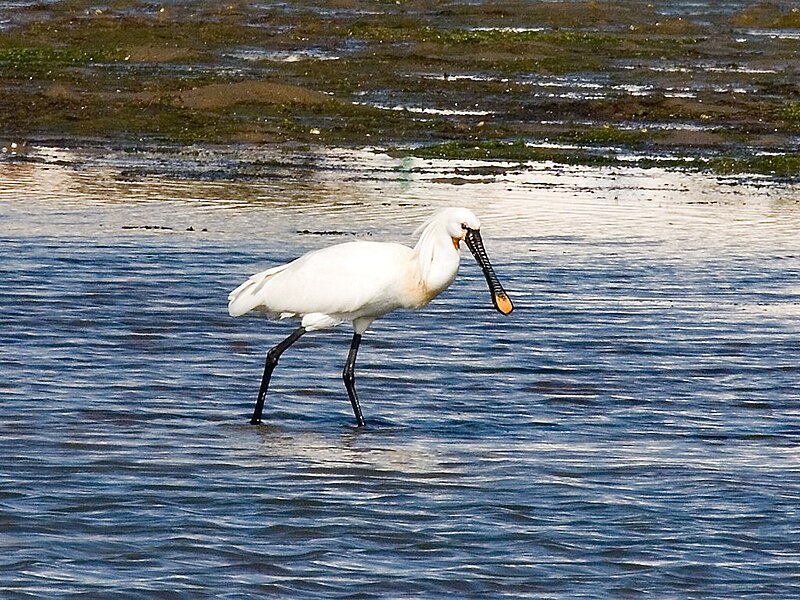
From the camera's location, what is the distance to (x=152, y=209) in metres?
14.7

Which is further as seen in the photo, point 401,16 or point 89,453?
point 401,16

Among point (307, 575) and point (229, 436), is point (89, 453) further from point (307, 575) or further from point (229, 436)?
point (307, 575)

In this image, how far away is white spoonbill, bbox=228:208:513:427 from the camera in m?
8.18

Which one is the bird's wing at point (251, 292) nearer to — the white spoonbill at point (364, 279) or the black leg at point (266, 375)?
the white spoonbill at point (364, 279)

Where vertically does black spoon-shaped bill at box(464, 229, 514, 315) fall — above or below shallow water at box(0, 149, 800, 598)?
above

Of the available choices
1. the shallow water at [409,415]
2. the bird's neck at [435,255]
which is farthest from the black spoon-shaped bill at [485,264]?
the shallow water at [409,415]

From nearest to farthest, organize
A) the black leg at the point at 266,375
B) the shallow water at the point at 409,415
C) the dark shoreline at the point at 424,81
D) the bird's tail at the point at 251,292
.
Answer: the shallow water at the point at 409,415 < the black leg at the point at 266,375 < the bird's tail at the point at 251,292 < the dark shoreline at the point at 424,81

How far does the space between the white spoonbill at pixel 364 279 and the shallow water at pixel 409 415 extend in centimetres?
44

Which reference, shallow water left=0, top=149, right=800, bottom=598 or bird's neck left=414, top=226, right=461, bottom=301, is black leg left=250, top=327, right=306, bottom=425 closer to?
shallow water left=0, top=149, right=800, bottom=598

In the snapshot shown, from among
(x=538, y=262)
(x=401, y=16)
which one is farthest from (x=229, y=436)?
(x=401, y=16)

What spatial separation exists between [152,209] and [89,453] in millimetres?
7514

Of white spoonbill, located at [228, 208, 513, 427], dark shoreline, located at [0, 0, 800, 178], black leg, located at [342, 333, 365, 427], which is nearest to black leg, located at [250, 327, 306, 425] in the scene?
white spoonbill, located at [228, 208, 513, 427]

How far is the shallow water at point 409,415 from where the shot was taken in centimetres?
601

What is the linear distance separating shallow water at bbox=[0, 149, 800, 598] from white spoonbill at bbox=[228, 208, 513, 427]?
17.3 inches
